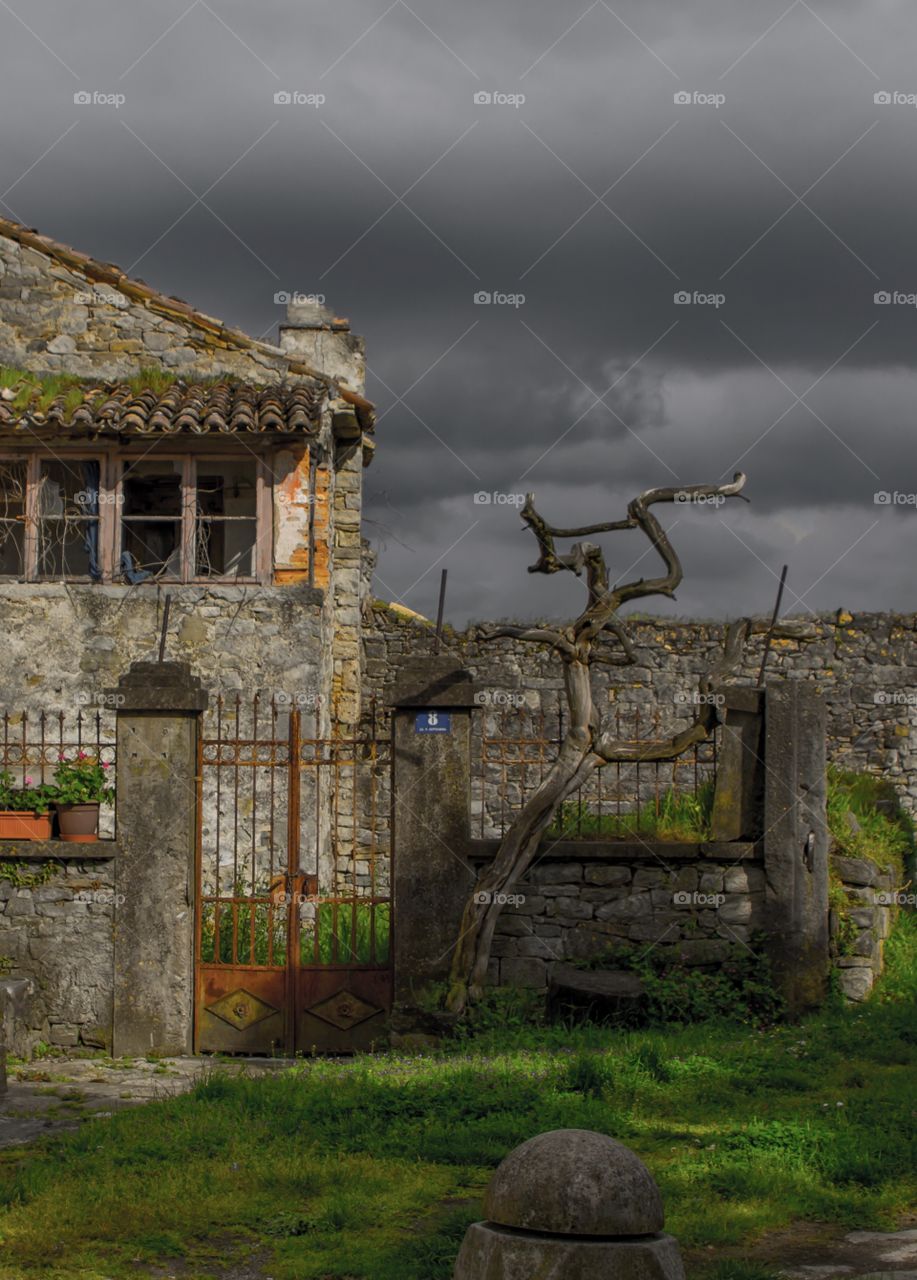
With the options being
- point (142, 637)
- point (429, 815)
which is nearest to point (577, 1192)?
point (429, 815)

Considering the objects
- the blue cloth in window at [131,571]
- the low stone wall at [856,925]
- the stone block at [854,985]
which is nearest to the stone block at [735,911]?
the low stone wall at [856,925]

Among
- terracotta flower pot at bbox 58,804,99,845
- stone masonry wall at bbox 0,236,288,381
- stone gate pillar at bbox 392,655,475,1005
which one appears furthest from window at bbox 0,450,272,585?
stone gate pillar at bbox 392,655,475,1005

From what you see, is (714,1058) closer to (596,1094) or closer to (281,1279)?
(596,1094)

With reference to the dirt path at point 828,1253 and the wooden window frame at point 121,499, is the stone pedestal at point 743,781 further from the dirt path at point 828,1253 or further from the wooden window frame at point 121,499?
the wooden window frame at point 121,499

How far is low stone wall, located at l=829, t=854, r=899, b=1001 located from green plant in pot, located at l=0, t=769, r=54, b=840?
6.28 meters

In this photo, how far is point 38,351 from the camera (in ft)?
57.5

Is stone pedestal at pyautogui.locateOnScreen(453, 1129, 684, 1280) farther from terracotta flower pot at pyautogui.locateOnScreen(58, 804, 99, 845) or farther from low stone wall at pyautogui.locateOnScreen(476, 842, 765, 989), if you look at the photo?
terracotta flower pot at pyautogui.locateOnScreen(58, 804, 99, 845)

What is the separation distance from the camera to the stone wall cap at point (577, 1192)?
464 cm

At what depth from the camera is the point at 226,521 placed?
1678 cm

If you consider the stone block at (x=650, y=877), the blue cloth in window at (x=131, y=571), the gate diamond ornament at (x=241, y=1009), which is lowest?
the gate diamond ornament at (x=241, y=1009)

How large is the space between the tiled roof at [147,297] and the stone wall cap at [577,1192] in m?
13.6

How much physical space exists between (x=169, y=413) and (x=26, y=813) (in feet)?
19.2

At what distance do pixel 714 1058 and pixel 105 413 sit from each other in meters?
9.82

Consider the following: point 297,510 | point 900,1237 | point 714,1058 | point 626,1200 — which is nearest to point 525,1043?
point 714,1058
